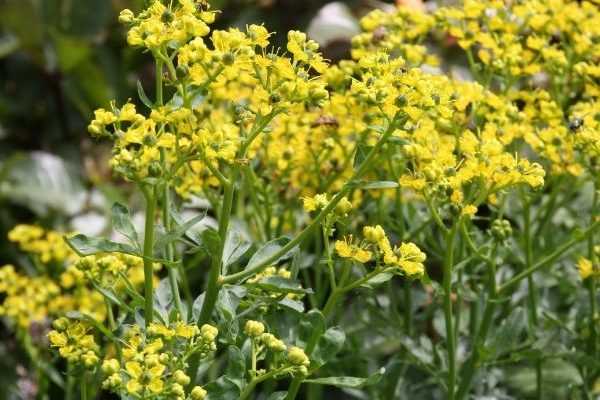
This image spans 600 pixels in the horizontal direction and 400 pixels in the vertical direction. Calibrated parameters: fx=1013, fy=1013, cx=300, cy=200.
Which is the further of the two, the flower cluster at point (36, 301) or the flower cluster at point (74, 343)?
the flower cluster at point (36, 301)

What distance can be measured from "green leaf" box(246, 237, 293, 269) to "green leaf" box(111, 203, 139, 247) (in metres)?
0.18

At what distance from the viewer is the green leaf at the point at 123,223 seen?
1.57 meters

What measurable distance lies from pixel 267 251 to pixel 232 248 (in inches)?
3.8

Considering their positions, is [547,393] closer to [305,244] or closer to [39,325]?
[305,244]

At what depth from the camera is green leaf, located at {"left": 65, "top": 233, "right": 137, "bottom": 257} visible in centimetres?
149

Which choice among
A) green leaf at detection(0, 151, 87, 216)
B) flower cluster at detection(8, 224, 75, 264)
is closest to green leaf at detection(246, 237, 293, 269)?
flower cluster at detection(8, 224, 75, 264)

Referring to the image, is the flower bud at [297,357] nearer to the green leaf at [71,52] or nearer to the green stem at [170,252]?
the green stem at [170,252]

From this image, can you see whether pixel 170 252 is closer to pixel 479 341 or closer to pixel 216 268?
pixel 216 268

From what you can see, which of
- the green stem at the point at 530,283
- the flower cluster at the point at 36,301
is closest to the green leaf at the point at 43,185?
the flower cluster at the point at 36,301

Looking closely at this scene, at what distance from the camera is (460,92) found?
203 centimetres

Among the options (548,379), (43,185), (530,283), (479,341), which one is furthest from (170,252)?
(43,185)

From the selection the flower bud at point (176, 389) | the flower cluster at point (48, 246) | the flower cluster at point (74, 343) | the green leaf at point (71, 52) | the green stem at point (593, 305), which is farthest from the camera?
the green leaf at point (71, 52)

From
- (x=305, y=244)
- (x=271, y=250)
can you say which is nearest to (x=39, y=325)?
(x=305, y=244)

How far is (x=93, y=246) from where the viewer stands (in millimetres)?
1496
